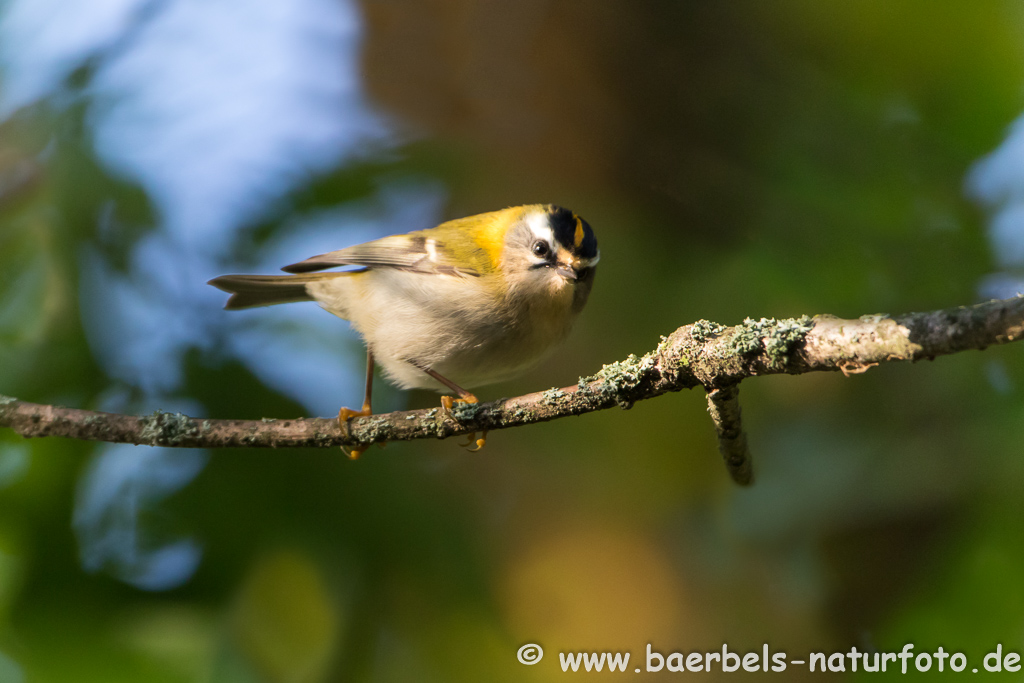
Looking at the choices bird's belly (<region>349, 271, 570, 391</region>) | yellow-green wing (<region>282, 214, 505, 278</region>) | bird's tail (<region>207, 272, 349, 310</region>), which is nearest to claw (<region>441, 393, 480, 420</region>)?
bird's belly (<region>349, 271, 570, 391</region>)

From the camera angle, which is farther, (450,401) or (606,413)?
(606,413)

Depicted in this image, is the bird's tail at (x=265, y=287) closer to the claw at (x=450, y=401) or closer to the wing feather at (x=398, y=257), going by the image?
the wing feather at (x=398, y=257)

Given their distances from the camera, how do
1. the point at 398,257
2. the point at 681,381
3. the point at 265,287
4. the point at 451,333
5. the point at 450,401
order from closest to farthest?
the point at 681,381 → the point at 450,401 → the point at 451,333 → the point at 398,257 → the point at 265,287

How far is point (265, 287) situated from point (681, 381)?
201cm

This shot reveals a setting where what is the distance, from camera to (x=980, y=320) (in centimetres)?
76

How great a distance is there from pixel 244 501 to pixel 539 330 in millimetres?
1403

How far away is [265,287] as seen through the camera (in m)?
2.66

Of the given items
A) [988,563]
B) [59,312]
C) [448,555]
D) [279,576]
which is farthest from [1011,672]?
[59,312]

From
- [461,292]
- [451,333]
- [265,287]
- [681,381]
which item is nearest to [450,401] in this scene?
[451,333]

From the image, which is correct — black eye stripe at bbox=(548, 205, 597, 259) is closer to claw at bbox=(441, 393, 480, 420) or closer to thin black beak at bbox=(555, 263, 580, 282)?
thin black beak at bbox=(555, 263, 580, 282)

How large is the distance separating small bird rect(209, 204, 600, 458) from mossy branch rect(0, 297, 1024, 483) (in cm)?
51

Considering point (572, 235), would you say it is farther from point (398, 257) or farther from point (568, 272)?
point (398, 257)

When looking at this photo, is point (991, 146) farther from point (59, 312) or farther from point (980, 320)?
point (59, 312)

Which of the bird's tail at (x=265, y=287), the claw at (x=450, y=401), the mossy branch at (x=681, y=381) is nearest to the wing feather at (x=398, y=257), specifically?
the bird's tail at (x=265, y=287)
